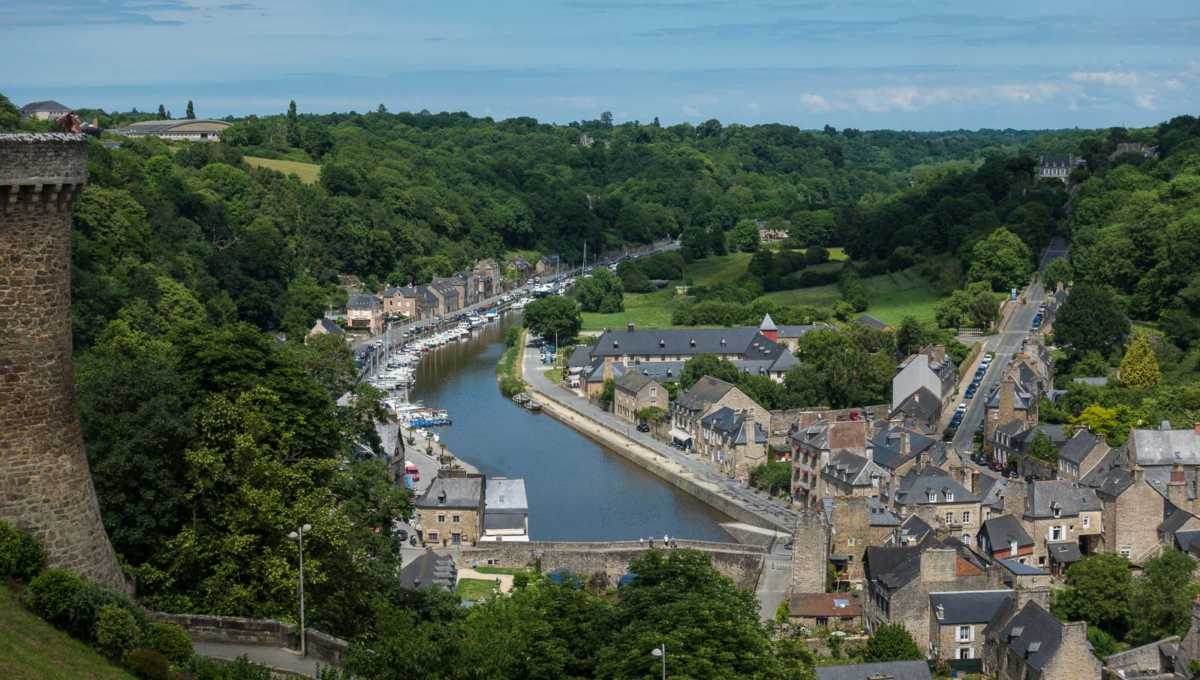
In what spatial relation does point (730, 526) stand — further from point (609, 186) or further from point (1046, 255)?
point (609, 186)

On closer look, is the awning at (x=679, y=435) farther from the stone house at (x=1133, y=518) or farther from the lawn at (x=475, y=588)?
the lawn at (x=475, y=588)

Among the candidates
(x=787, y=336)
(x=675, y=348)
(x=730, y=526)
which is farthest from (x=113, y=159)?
(x=730, y=526)

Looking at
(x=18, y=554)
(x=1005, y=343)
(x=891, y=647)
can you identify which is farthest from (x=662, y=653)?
(x=1005, y=343)

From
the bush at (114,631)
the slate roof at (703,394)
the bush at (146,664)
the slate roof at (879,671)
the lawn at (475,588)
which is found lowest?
the lawn at (475,588)

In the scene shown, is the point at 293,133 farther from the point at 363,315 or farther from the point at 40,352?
the point at 40,352

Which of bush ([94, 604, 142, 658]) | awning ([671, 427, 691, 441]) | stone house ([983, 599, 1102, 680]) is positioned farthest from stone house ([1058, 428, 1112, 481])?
bush ([94, 604, 142, 658])

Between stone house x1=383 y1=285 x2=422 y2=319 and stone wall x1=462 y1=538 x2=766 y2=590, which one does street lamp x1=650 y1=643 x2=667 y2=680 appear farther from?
stone house x1=383 y1=285 x2=422 y2=319

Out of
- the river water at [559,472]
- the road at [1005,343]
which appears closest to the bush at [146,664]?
the river water at [559,472]
